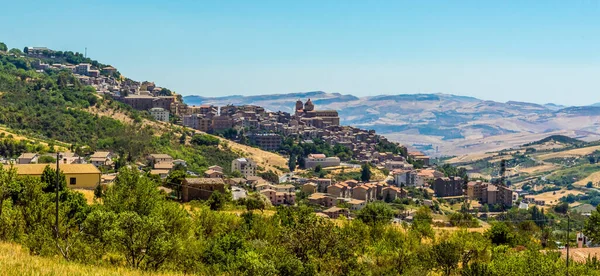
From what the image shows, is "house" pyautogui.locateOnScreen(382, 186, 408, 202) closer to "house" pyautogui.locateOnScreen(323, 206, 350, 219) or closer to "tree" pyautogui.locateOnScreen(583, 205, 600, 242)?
"house" pyautogui.locateOnScreen(323, 206, 350, 219)

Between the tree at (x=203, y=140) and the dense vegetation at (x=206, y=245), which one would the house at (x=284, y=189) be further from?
the dense vegetation at (x=206, y=245)

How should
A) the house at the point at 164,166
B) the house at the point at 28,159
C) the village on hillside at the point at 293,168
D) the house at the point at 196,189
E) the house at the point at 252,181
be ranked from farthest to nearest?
1. the house at the point at 252,181
2. the house at the point at 164,166
3. the house at the point at 28,159
4. the village on hillside at the point at 293,168
5. the house at the point at 196,189

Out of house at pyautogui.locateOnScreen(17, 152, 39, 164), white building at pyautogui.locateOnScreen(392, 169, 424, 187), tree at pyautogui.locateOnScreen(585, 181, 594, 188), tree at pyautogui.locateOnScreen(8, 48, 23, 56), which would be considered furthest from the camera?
tree at pyautogui.locateOnScreen(585, 181, 594, 188)

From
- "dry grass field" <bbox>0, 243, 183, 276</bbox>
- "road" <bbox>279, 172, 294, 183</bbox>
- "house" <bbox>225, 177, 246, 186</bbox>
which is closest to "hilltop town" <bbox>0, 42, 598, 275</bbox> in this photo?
"road" <bbox>279, 172, 294, 183</bbox>

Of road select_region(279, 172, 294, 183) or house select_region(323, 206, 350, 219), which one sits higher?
house select_region(323, 206, 350, 219)

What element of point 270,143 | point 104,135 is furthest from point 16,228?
point 270,143

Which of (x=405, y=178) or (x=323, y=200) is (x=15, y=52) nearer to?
(x=405, y=178)

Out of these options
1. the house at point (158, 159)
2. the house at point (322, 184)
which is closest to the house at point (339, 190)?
the house at point (322, 184)

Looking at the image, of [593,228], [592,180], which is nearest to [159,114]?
[593,228]
